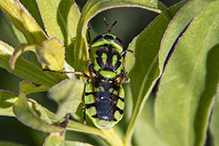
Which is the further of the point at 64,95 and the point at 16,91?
the point at 16,91

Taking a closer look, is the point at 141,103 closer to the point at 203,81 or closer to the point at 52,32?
the point at 203,81

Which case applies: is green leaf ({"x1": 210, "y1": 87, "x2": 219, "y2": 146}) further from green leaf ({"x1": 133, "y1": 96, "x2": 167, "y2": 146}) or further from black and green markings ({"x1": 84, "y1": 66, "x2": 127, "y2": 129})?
black and green markings ({"x1": 84, "y1": 66, "x2": 127, "y2": 129})

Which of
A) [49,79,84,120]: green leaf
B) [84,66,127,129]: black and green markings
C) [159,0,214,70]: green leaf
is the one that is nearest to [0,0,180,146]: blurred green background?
[84,66,127,129]: black and green markings

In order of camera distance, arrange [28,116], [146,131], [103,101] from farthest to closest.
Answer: [146,131]
[103,101]
[28,116]

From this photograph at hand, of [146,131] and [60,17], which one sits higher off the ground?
[60,17]

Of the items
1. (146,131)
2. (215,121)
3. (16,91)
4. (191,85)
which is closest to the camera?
(191,85)

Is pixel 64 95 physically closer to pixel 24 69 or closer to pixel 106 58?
pixel 24 69

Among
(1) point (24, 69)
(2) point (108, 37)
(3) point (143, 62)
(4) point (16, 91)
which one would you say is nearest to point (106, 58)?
(2) point (108, 37)
